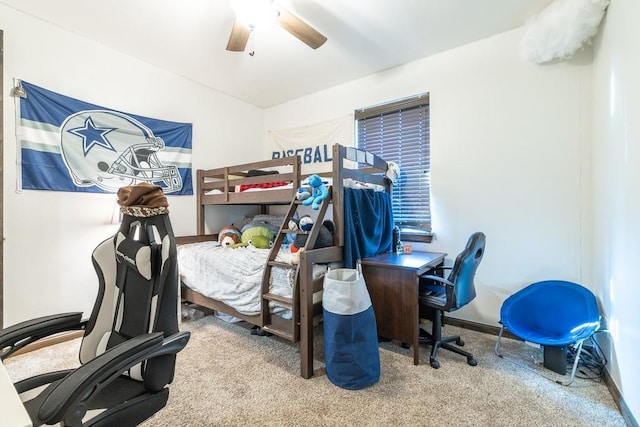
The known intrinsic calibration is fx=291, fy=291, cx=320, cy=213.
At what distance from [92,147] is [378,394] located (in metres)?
3.29

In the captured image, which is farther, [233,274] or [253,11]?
[233,274]

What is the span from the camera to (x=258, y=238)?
324 cm

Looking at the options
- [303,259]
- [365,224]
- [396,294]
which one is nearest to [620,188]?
[396,294]

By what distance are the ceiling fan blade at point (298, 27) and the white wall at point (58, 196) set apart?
6.69 feet

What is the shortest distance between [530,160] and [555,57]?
32.8 inches

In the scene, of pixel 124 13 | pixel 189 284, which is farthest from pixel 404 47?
pixel 189 284

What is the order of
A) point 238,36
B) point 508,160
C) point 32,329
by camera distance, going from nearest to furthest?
point 32,329, point 238,36, point 508,160

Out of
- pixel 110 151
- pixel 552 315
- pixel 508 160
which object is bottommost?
pixel 552 315

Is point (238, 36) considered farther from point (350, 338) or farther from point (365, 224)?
point (350, 338)

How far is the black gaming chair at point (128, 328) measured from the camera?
38.4 inches

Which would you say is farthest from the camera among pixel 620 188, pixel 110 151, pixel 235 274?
pixel 110 151

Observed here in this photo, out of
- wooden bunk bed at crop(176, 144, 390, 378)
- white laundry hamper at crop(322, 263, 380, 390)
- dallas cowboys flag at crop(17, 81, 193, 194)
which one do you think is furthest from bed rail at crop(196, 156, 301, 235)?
white laundry hamper at crop(322, 263, 380, 390)

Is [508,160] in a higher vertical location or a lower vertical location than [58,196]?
higher

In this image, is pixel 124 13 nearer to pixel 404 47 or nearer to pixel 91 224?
pixel 91 224
